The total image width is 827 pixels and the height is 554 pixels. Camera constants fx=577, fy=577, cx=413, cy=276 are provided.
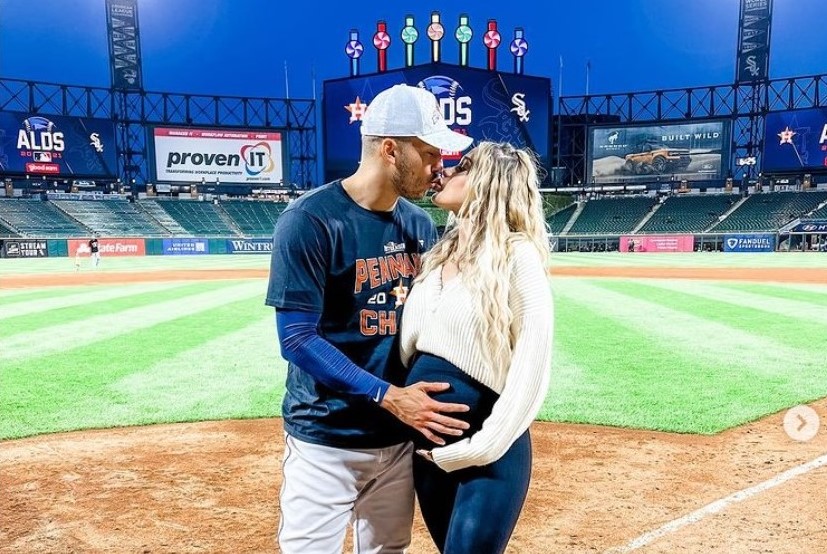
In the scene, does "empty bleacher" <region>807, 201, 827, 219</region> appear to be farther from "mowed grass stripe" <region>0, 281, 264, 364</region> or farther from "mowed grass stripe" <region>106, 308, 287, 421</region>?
"mowed grass stripe" <region>106, 308, 287, 421</region>

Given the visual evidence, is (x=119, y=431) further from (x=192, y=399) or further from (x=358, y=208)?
(x=358, y=208)

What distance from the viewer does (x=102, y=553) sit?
135 inches

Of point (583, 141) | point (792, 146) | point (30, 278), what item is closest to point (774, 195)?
point (792, 146)

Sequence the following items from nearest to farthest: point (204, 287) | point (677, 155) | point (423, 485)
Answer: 1. point (423, 485)
2. point (204, 287)
3. point (677, 155)

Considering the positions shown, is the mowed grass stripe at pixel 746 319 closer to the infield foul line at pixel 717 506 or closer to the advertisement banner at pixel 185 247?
the infield foul line at pixel 717 506

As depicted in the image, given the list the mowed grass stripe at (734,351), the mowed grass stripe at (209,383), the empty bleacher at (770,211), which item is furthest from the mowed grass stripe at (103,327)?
the empty bleacher at (770,211)

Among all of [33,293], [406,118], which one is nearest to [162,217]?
[33,293]

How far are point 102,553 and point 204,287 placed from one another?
15647mm

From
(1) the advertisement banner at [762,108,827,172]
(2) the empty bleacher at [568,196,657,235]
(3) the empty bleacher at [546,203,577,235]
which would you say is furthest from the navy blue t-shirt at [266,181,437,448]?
(1) the advertisement banner at [762,108,827,172]

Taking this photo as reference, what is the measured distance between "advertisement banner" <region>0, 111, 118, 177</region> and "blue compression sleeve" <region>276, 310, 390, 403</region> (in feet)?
185

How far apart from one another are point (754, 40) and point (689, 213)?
17567 mm

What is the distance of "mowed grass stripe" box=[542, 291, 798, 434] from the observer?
563 centimetres

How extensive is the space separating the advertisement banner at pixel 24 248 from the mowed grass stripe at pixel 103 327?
3221cm

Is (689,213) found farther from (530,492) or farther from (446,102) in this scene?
(530,492)
